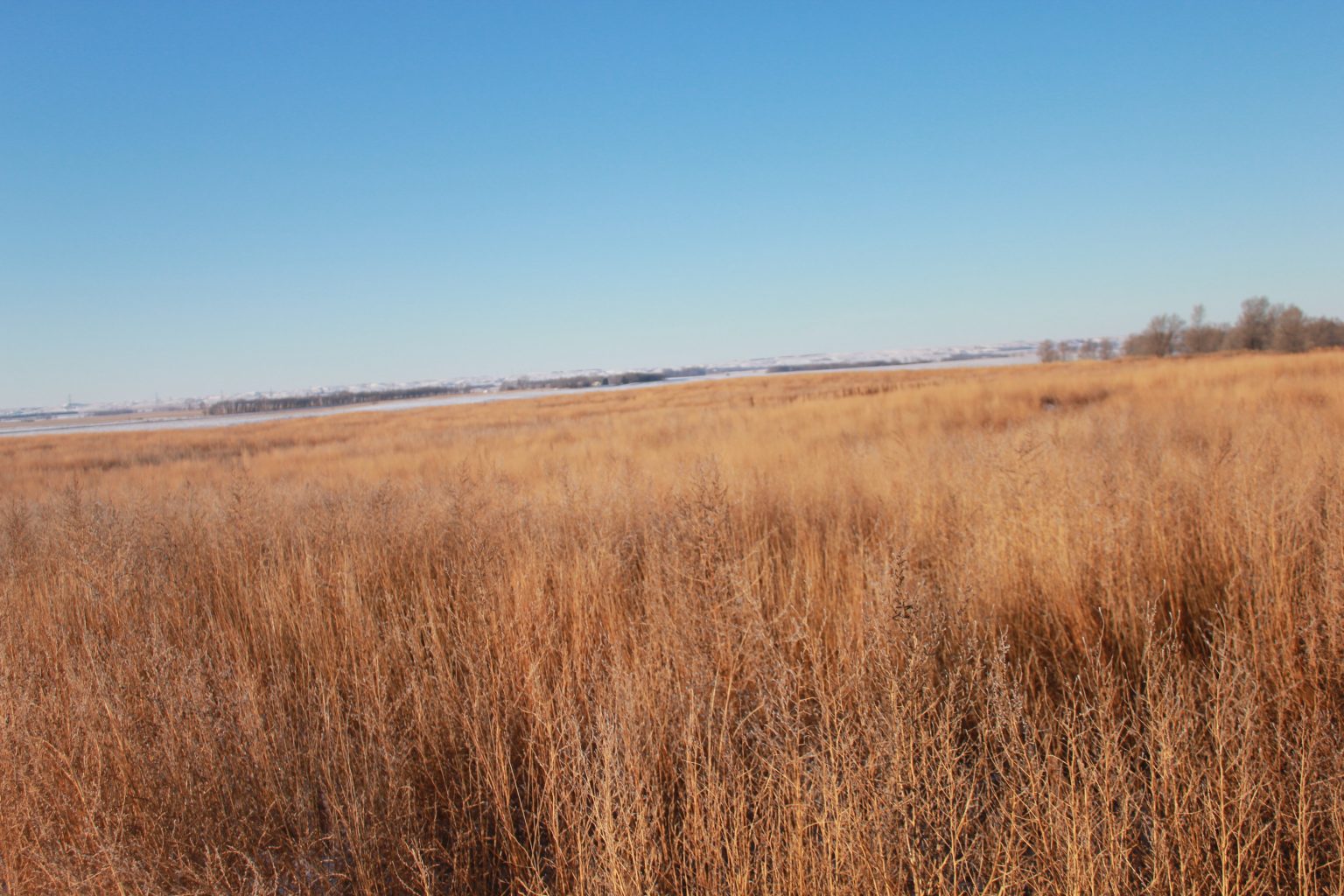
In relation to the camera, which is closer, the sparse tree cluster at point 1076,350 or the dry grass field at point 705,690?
the dry grass field at point 705,690

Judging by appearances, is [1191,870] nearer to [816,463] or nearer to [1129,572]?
[1129,572]

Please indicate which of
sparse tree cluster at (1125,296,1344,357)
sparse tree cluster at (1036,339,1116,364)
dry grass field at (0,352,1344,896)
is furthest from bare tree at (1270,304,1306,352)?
dry grass field at (0,352,1344,896)

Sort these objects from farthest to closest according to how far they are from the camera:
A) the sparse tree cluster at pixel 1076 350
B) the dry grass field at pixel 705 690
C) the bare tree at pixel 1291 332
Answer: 1. the sparse tree cluster at pixel 1076 350
2. the bare tree at pixel 1291 332
3. the dry grass field at pixel 705 690

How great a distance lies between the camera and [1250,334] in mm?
46344

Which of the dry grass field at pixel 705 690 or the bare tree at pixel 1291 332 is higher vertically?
the bare tree at pixel 1291 332

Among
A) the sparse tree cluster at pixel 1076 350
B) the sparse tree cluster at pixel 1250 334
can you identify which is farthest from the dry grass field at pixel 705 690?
the sparse tree cluster at pixel 1076 350

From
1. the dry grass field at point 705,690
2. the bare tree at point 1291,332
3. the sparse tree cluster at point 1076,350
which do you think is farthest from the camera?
the sparse tree cluster at point 1076,350

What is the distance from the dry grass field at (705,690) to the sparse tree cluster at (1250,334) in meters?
47.7

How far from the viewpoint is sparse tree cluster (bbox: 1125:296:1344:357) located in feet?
130

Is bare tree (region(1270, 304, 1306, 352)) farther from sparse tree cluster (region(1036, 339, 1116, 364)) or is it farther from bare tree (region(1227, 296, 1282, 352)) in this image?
sparse tree cluster (region(1036, 339, 1116, 364))

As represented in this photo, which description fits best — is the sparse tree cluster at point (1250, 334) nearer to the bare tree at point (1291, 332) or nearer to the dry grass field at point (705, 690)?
the bare tree at point (1291, 332)

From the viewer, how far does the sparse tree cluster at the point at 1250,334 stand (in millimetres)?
39719

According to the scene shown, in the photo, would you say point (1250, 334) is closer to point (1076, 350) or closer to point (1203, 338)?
point (1203, 338)

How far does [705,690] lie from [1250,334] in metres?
64.9
